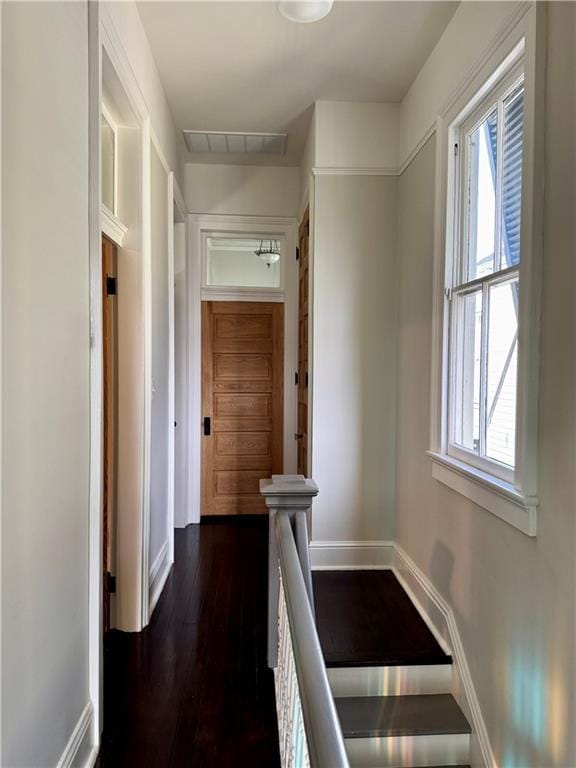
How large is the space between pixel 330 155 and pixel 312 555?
2585mm

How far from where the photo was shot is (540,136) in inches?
59.9

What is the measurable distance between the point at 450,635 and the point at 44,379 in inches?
80.6

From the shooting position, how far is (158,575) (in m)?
2.95

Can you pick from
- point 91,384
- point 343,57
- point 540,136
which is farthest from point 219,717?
point 343,57

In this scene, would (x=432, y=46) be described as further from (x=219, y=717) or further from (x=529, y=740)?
(x=219, y=717)

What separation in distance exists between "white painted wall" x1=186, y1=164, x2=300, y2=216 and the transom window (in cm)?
205

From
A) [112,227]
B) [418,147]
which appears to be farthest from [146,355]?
[418,147]

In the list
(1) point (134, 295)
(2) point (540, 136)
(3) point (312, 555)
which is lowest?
(3) point (312, 555)

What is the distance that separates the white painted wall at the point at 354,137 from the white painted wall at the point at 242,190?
1.04m

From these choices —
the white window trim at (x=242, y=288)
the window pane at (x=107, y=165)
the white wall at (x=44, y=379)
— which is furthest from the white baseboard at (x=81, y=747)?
the white window trim at (x=242, y=288)

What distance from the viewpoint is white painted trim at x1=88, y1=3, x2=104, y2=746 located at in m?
1.69

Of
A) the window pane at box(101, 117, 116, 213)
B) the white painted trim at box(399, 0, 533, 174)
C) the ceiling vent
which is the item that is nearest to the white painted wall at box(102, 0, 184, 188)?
the ceiling vent

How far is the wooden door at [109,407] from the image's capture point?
2355 mm

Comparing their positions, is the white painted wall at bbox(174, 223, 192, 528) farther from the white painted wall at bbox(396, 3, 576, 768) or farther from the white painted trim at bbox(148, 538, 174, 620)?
the white painted wall at bbox(396, 3, 576, 768)
